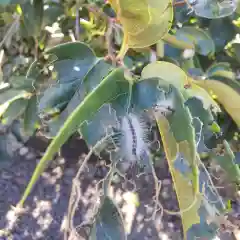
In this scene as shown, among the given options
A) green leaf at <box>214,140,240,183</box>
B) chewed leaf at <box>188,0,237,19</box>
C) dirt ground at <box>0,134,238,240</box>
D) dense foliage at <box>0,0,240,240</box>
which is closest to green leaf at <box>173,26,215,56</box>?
dense foliage at <box>0,0,240,240</box>

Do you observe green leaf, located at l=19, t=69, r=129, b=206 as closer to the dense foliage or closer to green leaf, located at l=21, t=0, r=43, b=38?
the dense foliage

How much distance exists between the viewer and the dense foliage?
1.43 feet

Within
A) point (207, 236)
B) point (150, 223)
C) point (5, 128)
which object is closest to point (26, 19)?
point (5, 128)

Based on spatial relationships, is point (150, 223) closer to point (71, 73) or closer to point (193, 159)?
point (71, 73)

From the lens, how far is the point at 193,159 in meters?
0.40

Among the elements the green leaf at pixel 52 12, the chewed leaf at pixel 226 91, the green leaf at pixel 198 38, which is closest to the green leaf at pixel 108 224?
the chewed leaf at pixel 226 91

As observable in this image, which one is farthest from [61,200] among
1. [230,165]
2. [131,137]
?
[131,137]

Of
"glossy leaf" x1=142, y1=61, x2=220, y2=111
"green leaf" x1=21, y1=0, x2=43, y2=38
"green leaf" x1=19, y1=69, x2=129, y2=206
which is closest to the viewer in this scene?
"green leaf" x1=19, y1=69, x2=129, y2=206

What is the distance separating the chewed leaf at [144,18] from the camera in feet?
1.46

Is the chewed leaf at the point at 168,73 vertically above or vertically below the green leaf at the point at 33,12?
above

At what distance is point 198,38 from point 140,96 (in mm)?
348

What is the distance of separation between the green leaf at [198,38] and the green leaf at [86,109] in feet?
1.07

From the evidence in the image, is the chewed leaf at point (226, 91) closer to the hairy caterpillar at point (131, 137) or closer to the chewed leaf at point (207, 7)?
the chewed leaf at point (207, 7)

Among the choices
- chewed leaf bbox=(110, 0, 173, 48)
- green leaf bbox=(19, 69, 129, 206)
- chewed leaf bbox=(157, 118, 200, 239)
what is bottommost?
chewed leaf bbox=(157, 118, 200, 239)
